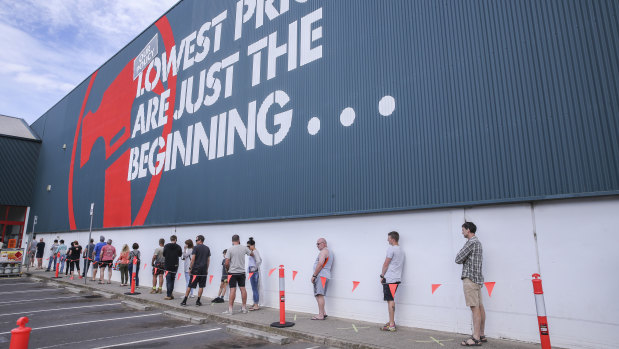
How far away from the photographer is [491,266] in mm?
6617

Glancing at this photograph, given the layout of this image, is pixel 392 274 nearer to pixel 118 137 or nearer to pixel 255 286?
pixel 255 286

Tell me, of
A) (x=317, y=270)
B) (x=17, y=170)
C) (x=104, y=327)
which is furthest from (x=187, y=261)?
(x=17, y=170)

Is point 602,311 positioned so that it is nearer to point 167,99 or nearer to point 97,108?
point 167,99

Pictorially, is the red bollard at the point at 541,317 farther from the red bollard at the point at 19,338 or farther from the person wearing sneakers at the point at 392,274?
the red bollard at the point at 19,338

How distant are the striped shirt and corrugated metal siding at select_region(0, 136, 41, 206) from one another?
3204 centimetres

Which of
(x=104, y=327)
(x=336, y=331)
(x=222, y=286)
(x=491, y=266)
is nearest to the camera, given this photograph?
(x=491, y=266)

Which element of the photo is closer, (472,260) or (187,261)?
(472,260)

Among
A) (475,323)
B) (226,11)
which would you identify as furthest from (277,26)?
(475,323)

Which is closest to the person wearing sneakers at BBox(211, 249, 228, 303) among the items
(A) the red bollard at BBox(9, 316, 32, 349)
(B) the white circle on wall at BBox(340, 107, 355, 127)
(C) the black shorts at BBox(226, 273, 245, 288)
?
(C) the black shorts at BBox(226, 273, 245, 288)

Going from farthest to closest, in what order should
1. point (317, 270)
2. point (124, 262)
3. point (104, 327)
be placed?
point (124, 262)
point (317, 270)
point (104, 327)

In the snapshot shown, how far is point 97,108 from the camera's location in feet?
74.5

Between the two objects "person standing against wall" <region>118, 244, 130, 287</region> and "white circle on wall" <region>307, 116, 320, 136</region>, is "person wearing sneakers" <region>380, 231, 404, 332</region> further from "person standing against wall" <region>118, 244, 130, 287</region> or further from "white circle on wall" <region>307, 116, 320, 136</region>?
"person standing against wall" <region>118, 244, 130, 287</region>

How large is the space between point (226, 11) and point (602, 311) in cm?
1410

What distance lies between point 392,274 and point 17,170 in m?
31.7
